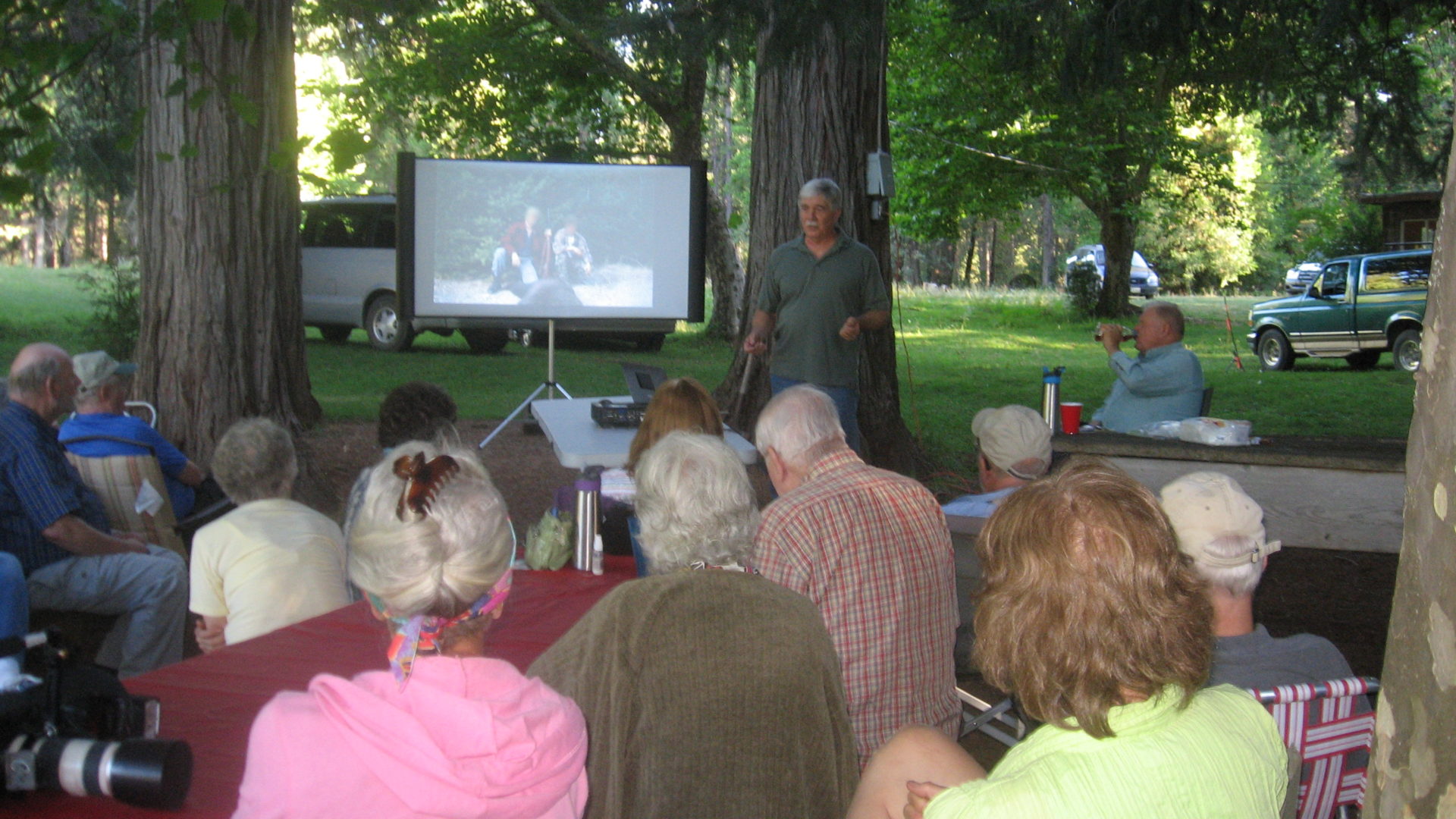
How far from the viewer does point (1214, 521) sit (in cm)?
233

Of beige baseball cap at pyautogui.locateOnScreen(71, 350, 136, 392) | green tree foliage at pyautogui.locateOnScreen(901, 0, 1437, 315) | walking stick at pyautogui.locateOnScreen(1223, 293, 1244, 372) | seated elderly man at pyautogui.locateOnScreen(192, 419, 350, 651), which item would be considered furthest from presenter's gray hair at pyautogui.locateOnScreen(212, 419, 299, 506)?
walking stick at pyautogui.locateOnScreen(1223, 293, 1244, 372)

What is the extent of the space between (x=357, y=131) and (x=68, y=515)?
1555 millimetres

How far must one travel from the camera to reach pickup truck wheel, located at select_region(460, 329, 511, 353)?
1398 centimetres

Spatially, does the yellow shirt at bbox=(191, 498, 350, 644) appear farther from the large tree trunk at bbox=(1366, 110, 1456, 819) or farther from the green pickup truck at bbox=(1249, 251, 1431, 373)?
the green pickup truck at bbox=(1249, 251, 1431, 373)

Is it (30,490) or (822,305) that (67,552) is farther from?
(822,305)

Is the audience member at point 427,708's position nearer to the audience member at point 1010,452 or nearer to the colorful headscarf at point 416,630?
the colorful headscarf at point 416,630

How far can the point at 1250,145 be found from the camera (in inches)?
1324

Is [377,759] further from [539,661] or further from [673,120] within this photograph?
[673,120]

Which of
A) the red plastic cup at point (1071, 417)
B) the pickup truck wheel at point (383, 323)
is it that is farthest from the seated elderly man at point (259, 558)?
the pickup truck wheel at point (383, 323)

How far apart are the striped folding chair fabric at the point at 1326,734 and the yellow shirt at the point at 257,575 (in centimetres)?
207

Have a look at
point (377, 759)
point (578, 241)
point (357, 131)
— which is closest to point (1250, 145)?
point (578, 241)

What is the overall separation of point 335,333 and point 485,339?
2092 mm

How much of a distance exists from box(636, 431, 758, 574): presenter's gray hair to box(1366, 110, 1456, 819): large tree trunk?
1.26 meters


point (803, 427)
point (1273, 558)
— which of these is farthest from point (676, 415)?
point (1273, 558)
